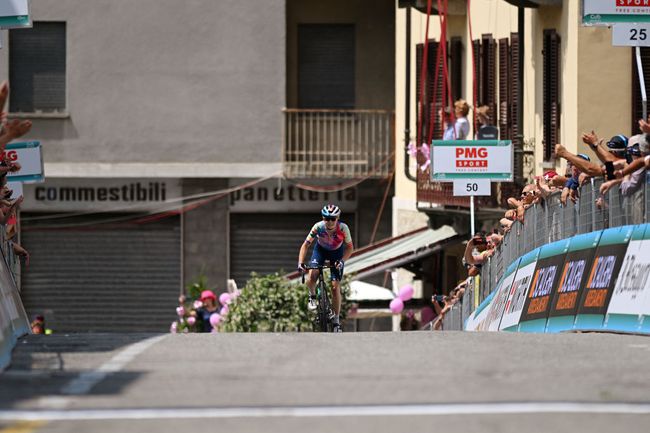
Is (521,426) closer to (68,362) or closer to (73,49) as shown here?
(68,362)

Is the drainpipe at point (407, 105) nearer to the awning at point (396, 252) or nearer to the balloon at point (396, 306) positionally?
the awning at point (396, 252)

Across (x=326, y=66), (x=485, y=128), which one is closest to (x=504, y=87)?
(x=485, y=128)

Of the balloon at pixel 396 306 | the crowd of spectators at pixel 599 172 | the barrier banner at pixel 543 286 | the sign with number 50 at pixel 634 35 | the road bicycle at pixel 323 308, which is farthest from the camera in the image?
the balloon at pixel 396 306

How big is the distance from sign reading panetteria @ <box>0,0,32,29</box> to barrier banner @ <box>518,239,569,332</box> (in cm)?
658

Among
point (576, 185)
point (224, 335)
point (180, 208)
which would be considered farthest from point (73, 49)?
point (224, 335)

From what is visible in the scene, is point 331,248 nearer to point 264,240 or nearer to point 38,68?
point 264,240

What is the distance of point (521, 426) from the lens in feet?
29.6

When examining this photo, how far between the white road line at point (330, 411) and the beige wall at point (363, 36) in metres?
28.9

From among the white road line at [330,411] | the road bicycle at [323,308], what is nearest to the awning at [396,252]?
the road bicycle at [323,308]

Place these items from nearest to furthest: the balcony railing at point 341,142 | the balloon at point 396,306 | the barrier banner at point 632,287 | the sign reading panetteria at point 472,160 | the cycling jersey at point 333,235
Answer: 1. the barrier banner at point 632,287
2. the cycling jersey at point 333,235
3. the sign reading panetteria at point 472,160
4. the balloon at point 396,306
5. the balcony railing at point 341,142

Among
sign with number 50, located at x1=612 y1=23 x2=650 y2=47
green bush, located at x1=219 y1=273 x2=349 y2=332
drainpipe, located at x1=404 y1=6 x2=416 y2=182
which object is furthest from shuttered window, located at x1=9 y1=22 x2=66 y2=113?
sign with number 50, located at x1=612 y1=23 x2=650 y2=47

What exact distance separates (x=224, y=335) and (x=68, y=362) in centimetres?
260

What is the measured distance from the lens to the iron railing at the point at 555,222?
52.2 feet

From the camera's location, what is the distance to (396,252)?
33000mm
